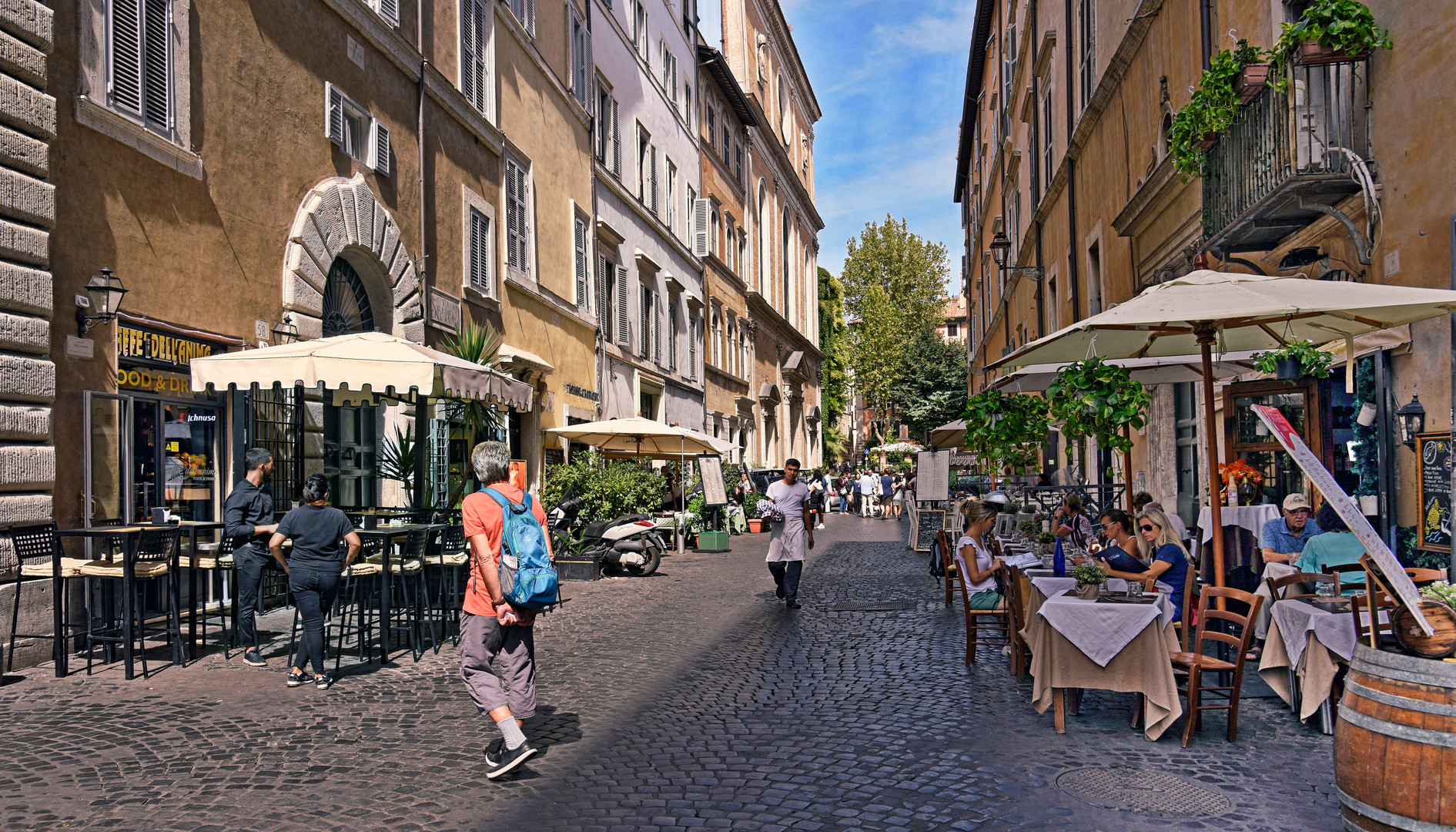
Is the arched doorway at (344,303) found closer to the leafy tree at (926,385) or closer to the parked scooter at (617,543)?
the parked scooter at (617,543)

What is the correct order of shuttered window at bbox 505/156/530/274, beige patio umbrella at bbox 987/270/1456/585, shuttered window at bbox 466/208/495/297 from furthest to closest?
shuttered window at bbox 505/156/530/274 → shuttered window at bbox 466/208/495/297 → beige patio umbrella at bbox 987/270/1456/585

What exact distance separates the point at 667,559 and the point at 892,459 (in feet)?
129

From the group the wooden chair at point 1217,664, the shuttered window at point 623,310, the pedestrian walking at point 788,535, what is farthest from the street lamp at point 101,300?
the shuttered window at point 623,310

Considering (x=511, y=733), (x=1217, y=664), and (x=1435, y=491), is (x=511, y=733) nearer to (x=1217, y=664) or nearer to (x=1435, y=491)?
(x=1217, y=664)

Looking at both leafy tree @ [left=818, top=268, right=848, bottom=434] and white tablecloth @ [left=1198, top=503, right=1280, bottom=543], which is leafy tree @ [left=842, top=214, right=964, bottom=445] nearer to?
leafy tree @ [left=818, top=268, right=848, bottom=434]

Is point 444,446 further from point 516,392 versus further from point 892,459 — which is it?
point 892,459

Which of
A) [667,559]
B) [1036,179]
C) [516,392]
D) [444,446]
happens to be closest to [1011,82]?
[1036,179]

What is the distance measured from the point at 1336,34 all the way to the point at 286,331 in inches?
386

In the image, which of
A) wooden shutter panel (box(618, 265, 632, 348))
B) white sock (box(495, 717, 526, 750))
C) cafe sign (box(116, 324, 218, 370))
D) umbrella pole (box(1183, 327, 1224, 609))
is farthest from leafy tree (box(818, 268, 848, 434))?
white sock (box(495, 717, 526, 750))

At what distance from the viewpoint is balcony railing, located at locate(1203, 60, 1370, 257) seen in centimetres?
805

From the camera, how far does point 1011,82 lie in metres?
29.5

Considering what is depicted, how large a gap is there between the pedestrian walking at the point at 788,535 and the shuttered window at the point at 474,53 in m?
8.53

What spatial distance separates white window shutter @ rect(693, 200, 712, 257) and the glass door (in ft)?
78.9

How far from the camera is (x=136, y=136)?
29.0 ft
